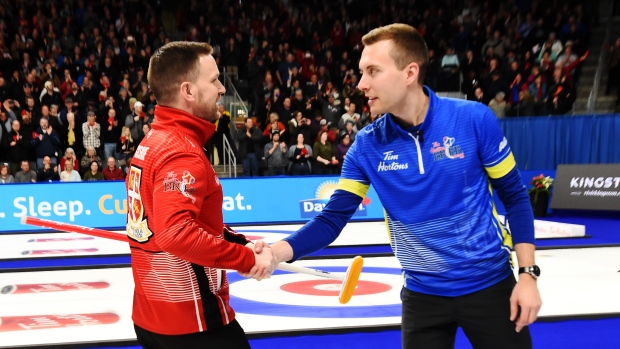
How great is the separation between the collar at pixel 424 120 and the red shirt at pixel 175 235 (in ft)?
2.76

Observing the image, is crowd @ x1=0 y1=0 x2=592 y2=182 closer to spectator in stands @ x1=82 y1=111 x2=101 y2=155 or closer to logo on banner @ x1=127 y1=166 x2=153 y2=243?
spectator in stands @ x1=82 y1=111 x2=101 y2=155

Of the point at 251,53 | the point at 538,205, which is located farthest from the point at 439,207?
the point at 251,53

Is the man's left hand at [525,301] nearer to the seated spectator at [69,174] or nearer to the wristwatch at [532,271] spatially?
the wristwatch at [532,271]

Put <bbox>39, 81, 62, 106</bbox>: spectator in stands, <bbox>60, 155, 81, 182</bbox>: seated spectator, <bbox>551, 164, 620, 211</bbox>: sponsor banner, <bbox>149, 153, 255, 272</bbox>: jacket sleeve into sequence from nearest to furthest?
<bbox>149, 153, 255, 272</bbox>: jacket sleeve, <bbox>60, 155, 81, 182</bbox>: seated spectator, <bbox>551, 164, 620, 211</bbox>: sponsor banner, <bbox>39, 81, 62, 106</bbox>: spectator in stands

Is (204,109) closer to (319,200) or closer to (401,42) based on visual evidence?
(401,42)

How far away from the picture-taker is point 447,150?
312 cm

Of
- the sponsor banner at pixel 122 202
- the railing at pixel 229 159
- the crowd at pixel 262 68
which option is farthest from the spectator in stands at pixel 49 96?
the sponsor banner at pixel 122 202

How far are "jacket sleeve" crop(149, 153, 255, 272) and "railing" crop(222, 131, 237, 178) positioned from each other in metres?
14.1

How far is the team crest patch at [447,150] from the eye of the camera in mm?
3111

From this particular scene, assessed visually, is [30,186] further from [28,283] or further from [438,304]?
[438,304]

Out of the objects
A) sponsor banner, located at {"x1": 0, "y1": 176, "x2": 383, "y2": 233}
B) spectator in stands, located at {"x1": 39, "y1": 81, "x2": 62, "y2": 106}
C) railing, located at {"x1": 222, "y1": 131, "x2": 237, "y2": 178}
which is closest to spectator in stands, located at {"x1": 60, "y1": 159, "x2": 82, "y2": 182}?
sponsor banner, located at {"x1": 0, "y1": 176, "x2": 383, "y2": 233}

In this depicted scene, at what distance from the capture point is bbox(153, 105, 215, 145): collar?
3.11m

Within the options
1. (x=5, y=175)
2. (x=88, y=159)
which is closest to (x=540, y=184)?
(x=88, y=159)

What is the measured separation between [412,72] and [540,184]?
14.2 meters
